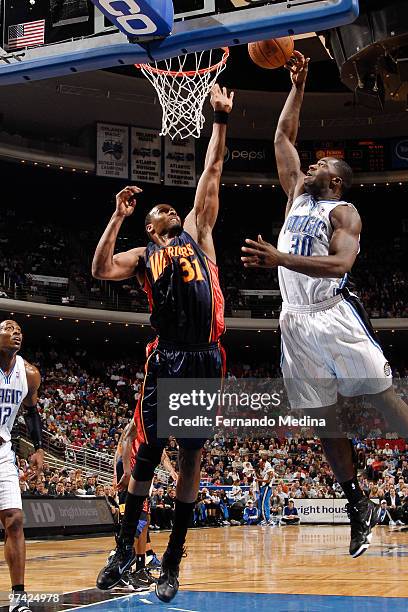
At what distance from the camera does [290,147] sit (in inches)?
197

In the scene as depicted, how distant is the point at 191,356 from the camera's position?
5.20m

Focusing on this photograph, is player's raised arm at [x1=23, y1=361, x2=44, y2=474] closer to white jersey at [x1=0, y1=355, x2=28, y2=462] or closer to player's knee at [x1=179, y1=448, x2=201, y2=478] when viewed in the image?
white jersey at [x1=0, y1=355, x2=28, y2=462]

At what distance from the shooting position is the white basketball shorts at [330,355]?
176 inches

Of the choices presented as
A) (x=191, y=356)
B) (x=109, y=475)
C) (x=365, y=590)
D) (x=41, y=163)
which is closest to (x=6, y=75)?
(x=191, y=356)

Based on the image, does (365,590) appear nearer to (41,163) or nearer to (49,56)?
(49,56)

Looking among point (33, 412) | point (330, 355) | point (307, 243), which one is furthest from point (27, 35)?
point (330, 355)

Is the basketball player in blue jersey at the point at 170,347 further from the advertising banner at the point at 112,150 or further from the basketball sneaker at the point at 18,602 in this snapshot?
the advertising banner at the point at 112,150

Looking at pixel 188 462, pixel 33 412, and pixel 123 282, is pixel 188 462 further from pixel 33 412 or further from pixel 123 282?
pixel 123 282

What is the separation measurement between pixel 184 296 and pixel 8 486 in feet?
8.52

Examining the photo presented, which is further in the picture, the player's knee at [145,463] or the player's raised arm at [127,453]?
the player's raised arm at [127,453]

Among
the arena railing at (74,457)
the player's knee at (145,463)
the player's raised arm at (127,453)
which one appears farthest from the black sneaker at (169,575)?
the arena railing at (74,457)

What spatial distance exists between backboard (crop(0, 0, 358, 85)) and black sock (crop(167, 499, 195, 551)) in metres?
3.08

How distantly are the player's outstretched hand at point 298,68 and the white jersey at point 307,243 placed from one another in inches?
31.1

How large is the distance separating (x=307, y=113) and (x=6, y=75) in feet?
74.8
